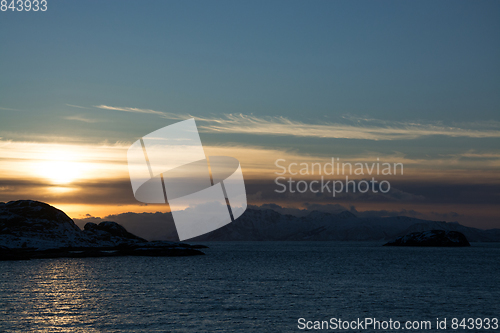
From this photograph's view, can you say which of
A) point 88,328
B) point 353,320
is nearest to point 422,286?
point 353,320

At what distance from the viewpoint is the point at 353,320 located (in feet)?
169

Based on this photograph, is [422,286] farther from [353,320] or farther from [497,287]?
[353,320]

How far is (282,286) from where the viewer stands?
83.5 meters

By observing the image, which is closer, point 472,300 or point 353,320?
point 353,320

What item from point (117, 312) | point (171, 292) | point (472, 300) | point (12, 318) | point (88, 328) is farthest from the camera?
point (171, 292)

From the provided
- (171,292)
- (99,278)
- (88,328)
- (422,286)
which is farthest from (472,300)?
(99,278)

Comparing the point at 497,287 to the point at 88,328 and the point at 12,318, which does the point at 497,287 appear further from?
the point at 12,318

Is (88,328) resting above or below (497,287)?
above

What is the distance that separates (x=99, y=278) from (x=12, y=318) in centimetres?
5165

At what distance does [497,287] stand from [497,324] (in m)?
42.7

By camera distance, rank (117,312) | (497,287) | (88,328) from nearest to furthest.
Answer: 1. (88,328)
2. (117,312)
3. (497,287)

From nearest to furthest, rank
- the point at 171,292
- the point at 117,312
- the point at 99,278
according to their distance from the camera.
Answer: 1. the point at 117,312
2. the point at 171,292
3. the point at 99,278

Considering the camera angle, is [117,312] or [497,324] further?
[117,312]

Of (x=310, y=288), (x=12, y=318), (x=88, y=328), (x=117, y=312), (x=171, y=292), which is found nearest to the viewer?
(x=88, y=328)
